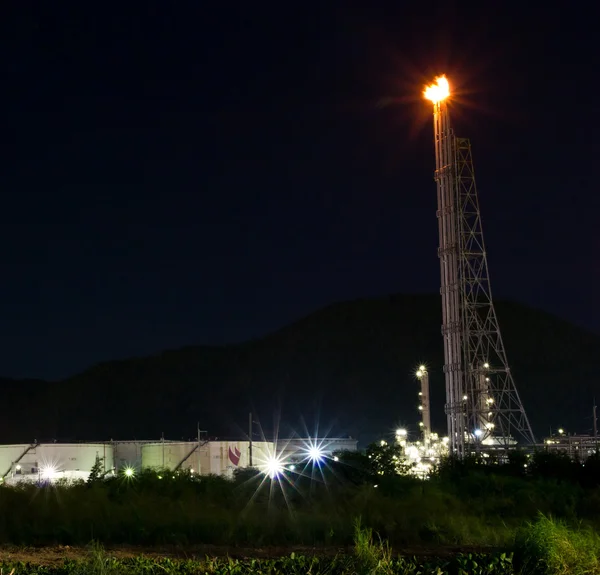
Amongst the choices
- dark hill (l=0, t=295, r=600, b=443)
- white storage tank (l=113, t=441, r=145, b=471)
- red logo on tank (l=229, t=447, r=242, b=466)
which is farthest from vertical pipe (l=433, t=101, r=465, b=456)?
dark hill (l=0, t=295, r=600, b=443)

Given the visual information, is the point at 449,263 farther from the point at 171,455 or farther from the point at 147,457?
the point at 147,457

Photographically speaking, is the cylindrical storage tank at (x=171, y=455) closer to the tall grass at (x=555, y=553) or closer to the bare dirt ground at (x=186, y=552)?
the bare dirt ground at (x=186, y=552)

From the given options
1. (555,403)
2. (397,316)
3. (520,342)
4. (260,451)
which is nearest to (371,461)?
(260,451)

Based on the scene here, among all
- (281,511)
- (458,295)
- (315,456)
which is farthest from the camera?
(458,295)

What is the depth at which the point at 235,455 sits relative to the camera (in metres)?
→ 51.3

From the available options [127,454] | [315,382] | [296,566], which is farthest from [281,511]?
[315,382]

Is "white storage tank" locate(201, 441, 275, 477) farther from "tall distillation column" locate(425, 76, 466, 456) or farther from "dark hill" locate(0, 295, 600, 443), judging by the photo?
"dark hill" locate(0, 295, 600, 443)

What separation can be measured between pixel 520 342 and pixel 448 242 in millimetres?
93106

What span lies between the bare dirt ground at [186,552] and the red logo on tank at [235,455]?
128 ft

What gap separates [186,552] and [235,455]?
4023 centimetres

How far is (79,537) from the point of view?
1309 centimetres

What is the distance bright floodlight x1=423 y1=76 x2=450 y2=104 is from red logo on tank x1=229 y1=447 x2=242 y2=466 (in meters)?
24.9

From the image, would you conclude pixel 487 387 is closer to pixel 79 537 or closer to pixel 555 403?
pixel 79 537

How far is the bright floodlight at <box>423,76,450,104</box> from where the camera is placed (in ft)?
156
